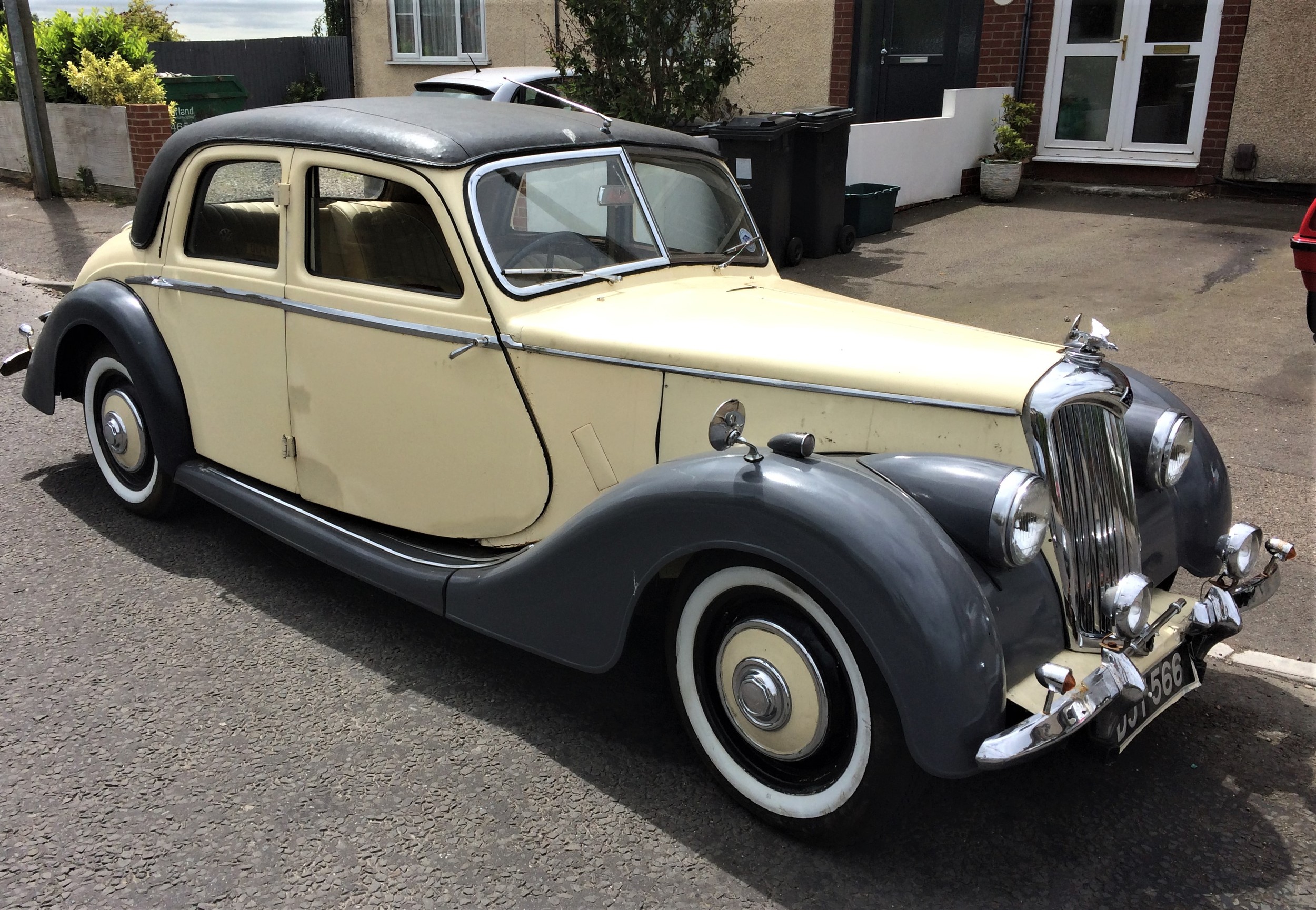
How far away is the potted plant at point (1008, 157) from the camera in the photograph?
11.2 metres

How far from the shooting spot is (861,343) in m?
2.90

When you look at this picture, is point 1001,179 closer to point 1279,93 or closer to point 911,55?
point 911,55

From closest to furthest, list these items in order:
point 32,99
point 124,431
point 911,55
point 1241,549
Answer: point 1241,549
point 124,431
point 32,99
point 911,55

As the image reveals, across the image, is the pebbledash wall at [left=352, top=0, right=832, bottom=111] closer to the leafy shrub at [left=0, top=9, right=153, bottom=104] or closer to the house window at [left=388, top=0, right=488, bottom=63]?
the house window at [left=388, top=0, right=488, bottom=63]

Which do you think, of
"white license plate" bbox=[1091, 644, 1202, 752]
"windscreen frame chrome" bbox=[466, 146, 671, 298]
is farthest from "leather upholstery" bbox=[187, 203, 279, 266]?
"white license plate" bbox=[1091, 644, 1202, 752]

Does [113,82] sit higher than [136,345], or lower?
higher

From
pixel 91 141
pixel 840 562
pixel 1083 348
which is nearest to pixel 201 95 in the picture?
pixel 91 141

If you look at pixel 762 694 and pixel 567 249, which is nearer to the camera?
pixel 762 694

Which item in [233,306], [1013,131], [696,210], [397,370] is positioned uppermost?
[1013,131]

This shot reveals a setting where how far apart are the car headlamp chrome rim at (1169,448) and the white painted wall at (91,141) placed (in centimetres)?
1205

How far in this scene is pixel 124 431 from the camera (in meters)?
4.36

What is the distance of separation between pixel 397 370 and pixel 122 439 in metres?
1.69

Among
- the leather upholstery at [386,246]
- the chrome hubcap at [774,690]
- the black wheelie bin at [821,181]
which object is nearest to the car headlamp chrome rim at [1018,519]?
the chrome hubcap at [774,690]

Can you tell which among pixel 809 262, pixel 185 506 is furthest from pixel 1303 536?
pixel 809 262
